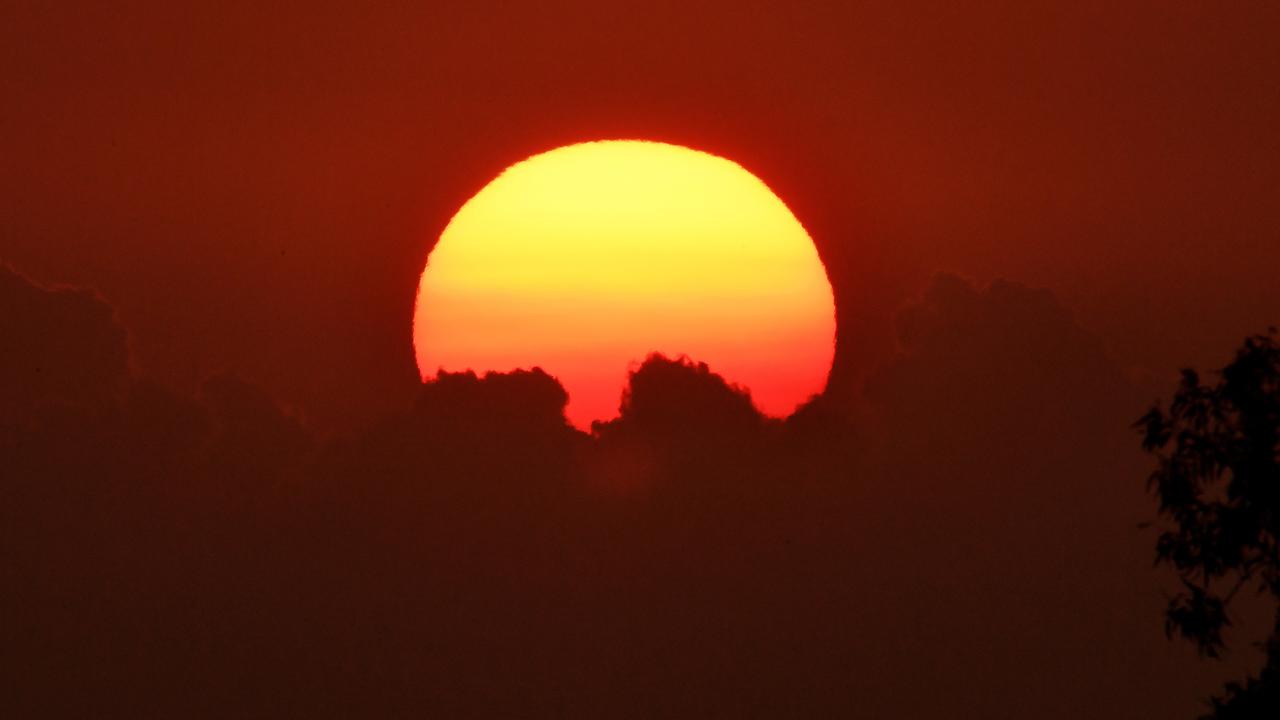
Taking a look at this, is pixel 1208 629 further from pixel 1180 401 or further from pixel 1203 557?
pixel 1180 401

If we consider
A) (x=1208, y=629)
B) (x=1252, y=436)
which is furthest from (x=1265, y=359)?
(x=1208, y=629)

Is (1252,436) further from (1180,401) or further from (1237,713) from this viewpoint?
(1237,713)

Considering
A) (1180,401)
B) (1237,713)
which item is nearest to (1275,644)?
(1237,713)

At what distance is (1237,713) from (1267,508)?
4178 mm

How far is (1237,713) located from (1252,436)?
555 centimetres

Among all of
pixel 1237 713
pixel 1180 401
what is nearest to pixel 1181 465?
pixel 1180 401

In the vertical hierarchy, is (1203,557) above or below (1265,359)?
below

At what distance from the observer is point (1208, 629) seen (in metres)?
50.8

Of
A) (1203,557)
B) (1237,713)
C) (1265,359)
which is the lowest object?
(1237,713)

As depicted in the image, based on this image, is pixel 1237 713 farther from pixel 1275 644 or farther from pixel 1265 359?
pixel 1265 359

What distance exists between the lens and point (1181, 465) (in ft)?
164

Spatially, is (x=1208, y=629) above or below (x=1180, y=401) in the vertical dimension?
below

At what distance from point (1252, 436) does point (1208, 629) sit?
4227mm

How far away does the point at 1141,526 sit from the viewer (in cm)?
4991
